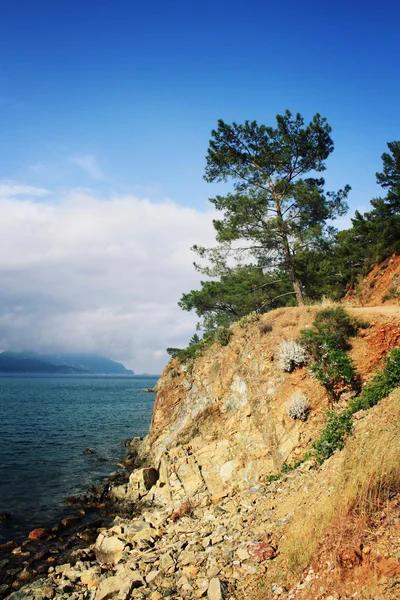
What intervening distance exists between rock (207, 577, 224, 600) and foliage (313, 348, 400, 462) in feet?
15.6

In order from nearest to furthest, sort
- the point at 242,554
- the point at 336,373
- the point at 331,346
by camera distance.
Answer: the point at 242,554
the point at 336,373
the point at 331,346

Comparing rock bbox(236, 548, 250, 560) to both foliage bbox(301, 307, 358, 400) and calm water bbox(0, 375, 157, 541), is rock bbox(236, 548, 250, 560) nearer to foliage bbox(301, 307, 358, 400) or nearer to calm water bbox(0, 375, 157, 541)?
foliage bbox(301, 307, 358, 400)

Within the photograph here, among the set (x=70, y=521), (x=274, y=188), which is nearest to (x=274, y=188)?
(x=274, y=188)

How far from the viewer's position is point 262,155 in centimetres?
2183

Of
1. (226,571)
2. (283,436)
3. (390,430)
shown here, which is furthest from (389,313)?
(226,571)

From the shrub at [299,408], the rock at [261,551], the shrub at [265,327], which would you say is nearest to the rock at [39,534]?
the rock at [261,551]

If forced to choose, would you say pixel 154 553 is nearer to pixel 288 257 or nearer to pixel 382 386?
pixel 382 386

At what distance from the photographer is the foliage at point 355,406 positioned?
10086 mm

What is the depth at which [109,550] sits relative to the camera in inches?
442

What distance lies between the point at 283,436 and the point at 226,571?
597cm

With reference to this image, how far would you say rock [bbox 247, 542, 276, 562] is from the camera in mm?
7594

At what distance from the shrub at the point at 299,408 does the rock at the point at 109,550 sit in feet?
25.1

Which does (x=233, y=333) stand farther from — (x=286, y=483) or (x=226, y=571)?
(x=226, y=571)

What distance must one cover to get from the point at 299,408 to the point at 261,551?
5818 mm
